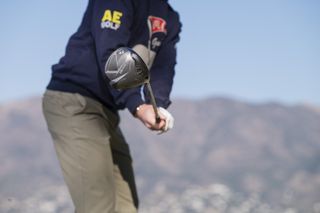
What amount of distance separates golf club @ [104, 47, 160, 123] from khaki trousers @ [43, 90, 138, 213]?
0.97 meters

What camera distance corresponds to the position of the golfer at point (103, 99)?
17.3ft

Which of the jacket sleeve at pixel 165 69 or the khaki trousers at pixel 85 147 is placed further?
the jacket sleeve at pixel 165 69

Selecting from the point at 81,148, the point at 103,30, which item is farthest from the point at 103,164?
the point at 103,30

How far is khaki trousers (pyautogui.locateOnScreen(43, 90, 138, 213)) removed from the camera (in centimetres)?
530

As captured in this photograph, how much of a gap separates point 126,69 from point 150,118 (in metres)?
0.68

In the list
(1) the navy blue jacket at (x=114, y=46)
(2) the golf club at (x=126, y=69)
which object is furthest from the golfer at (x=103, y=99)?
(2) the golf club at (x=126, y=69)

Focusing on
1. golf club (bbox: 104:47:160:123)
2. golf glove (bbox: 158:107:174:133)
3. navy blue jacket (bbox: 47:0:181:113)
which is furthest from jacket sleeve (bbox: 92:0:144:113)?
golf club (bbox: 104:47:160:123)

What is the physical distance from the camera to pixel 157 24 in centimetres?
580

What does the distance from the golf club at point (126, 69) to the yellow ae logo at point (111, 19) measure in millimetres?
764

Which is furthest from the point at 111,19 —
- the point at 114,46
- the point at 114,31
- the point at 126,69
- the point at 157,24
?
the point at 126,69

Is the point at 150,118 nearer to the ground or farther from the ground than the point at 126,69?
nearer to the ground

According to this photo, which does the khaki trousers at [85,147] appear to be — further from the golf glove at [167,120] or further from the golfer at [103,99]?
the golf glove at [167,120]

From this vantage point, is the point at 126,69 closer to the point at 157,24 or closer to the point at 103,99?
the point at 103,99

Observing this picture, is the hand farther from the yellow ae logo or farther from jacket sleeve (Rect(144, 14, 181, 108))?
the yellow ae logo
